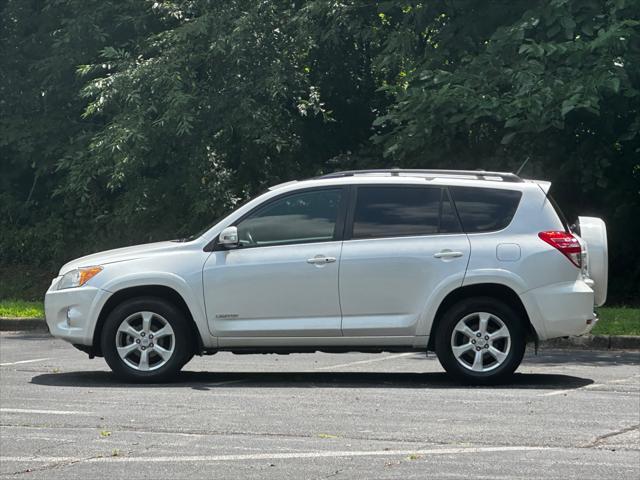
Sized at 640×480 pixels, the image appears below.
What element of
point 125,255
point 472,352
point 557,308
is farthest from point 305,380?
point 557,308

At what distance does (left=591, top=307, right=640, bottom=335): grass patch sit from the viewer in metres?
15.1

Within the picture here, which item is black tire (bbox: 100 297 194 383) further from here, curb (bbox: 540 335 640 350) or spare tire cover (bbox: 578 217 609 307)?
curb (bbox: 540 335 640 350)

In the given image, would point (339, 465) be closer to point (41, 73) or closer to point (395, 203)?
point (395, 203)

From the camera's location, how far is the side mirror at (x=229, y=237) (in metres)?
11.3

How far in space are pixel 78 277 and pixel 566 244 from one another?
166 inches

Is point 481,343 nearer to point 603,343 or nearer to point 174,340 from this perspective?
point 174,340


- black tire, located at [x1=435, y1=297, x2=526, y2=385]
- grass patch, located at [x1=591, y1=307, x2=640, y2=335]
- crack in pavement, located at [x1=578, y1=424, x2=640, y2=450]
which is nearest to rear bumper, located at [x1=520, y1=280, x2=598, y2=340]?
black tire, located at [x1=435, y1=297, x2=526, y2=385]

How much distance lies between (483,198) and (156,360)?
314cm

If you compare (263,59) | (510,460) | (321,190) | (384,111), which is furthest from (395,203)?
(384,111)

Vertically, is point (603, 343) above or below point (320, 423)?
below

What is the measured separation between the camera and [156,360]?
37.2ft

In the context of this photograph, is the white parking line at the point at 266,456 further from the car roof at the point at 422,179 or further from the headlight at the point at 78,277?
the car roof at the point at 422,179

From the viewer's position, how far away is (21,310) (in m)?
18.9

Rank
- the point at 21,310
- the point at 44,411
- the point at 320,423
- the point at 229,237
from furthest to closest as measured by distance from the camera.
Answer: the point at 21,310 < the point at 229,237 < the point at 44,411 < the point at 320,423
